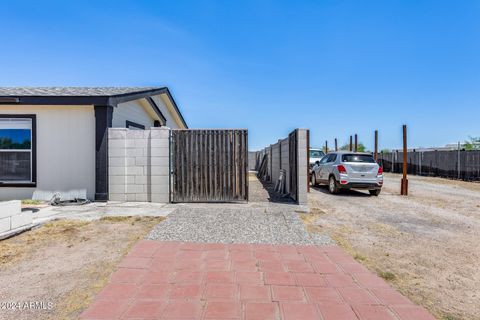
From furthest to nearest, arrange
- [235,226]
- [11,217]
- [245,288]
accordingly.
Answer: [235,226] < [11,217] < [245,288]

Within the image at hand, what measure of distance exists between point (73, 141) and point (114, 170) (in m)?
1.50

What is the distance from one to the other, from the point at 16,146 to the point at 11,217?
434 cm

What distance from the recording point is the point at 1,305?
274 cm

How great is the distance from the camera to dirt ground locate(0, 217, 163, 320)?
9.03ft

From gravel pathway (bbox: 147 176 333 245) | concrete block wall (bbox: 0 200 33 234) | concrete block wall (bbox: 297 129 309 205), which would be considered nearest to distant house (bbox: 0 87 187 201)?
concrete block wall (bbox: 0 200 33 234)

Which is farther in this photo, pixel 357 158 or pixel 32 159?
pixel 357 158

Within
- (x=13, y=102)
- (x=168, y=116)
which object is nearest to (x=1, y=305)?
(x=13, y=102)

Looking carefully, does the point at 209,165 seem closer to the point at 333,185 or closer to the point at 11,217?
the point at 11,217

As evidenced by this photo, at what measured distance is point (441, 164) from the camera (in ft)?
66.9

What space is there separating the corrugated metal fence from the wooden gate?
17.6m

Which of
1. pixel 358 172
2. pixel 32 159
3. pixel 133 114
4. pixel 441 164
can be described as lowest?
pixel 358 172

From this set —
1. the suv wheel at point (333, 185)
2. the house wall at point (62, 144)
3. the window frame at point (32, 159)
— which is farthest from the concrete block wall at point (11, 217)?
the suv wheel at point (333, 185)

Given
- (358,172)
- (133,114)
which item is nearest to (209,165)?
(133,114)

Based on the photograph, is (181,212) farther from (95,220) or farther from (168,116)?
(168,116)
